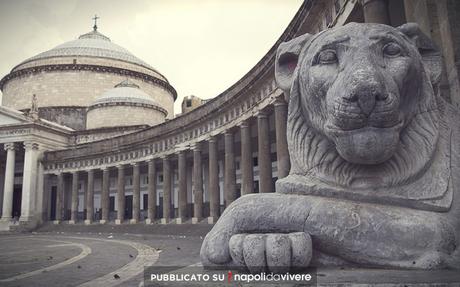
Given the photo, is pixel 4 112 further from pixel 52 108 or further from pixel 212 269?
pixel 212 269

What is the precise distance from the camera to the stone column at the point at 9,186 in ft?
134

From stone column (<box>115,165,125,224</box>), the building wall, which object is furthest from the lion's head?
the building wall

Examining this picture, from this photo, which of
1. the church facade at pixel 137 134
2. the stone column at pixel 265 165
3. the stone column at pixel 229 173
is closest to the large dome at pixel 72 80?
the church facade at pixel 137 134

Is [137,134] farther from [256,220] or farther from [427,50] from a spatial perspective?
[256,220]

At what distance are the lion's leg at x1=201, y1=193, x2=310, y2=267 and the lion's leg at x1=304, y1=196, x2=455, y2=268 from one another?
132mm

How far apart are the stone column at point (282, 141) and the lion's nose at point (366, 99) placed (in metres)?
16.2

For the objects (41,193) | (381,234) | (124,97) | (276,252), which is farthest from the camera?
(124,97)

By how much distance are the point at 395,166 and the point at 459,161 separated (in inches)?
29.4

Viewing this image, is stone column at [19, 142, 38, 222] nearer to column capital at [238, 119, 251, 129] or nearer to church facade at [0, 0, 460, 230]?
church facade at [0, 0, 460, 230]

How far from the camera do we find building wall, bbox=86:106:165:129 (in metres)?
50.3

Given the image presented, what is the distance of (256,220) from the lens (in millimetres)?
3545

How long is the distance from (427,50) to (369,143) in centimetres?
153

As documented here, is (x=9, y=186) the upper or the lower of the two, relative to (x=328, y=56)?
upper

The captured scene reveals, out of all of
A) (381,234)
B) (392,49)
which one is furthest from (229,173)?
(381,234)
